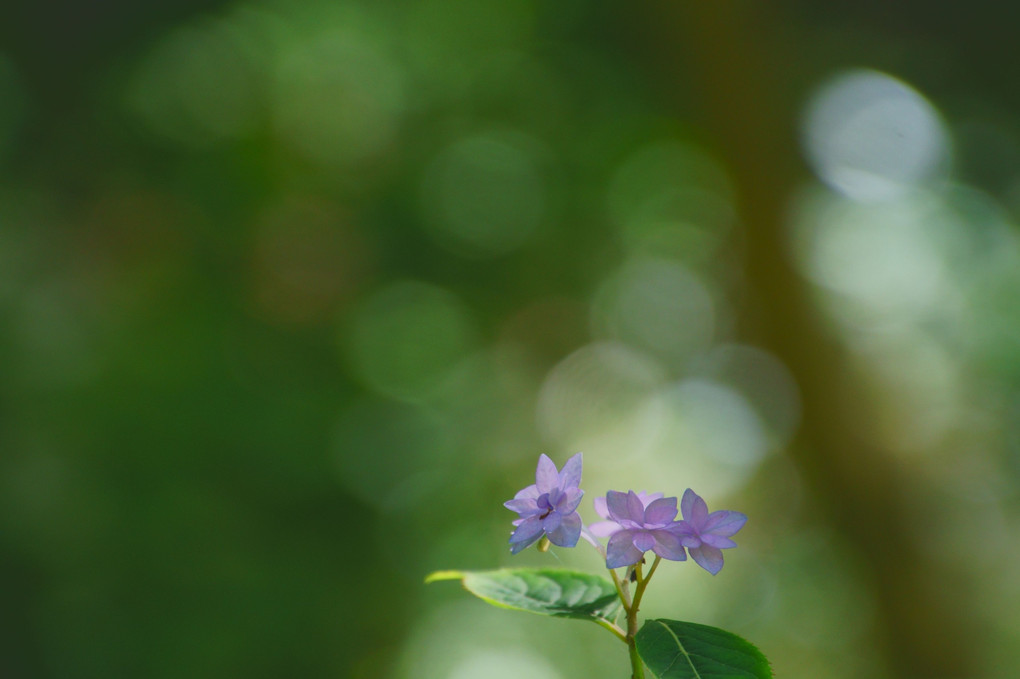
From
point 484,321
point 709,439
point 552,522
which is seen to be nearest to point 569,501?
point 552,522

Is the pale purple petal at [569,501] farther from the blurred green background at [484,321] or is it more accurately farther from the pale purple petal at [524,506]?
the blurred green background at [484,321]

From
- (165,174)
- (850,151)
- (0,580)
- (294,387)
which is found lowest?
(0,580)

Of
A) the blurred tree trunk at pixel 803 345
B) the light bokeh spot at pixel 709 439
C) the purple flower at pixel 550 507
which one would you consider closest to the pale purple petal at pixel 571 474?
the purple flower at pixel 550 507

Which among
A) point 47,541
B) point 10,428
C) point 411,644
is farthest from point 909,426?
point 10,428

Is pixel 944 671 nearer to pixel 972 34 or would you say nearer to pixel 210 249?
pixel 972 34

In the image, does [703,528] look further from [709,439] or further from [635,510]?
[709,439]

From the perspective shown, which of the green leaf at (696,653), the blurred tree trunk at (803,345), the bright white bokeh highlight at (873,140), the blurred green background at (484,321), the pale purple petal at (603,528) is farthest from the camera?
the bright white bokeh highlight at (873,140)
